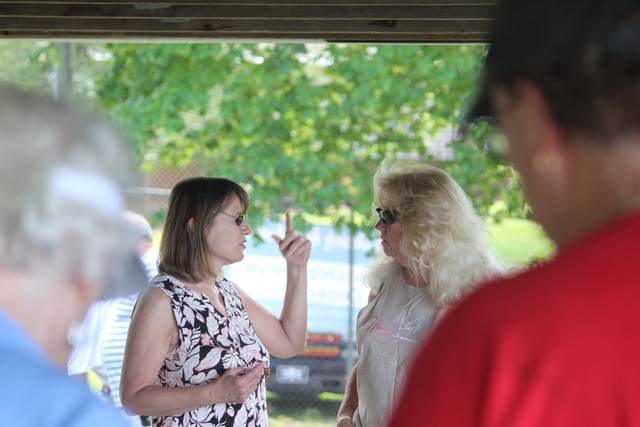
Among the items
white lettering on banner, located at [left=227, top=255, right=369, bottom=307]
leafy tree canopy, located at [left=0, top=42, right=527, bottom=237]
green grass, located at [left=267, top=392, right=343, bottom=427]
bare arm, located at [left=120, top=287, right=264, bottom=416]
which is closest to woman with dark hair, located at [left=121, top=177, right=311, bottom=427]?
bare arm, located at [left=120, top=287, right=264, bottom=416]

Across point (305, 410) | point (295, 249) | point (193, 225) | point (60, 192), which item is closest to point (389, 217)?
point (295, 249)

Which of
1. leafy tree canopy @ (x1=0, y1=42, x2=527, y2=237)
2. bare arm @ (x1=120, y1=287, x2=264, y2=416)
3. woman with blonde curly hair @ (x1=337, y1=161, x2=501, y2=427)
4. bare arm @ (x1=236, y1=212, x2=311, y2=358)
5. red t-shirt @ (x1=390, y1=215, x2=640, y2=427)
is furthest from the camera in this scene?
leafy tree canopy @ (x1=0, y1=42, x2=527, y2=237)

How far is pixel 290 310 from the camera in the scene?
301 cm

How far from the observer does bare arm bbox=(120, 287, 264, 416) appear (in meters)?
2.32

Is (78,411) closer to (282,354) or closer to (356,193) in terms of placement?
(282,354)

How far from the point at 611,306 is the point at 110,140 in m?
0.73

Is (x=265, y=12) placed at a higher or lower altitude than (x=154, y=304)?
higher

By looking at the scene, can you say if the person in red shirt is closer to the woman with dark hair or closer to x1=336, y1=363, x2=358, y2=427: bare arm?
the woman with dark hair

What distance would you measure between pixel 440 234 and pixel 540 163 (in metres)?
1.86

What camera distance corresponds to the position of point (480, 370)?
65 cm

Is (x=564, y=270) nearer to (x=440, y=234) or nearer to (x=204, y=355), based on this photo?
(x=440, y=234)

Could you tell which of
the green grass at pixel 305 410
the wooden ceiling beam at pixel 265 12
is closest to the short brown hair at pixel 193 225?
the wooden ceiling beam at pixel 265 12

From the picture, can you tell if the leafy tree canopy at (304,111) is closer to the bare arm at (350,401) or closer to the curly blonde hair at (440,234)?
the bare arm at (350,401)

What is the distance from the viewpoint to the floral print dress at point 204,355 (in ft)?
7.89
